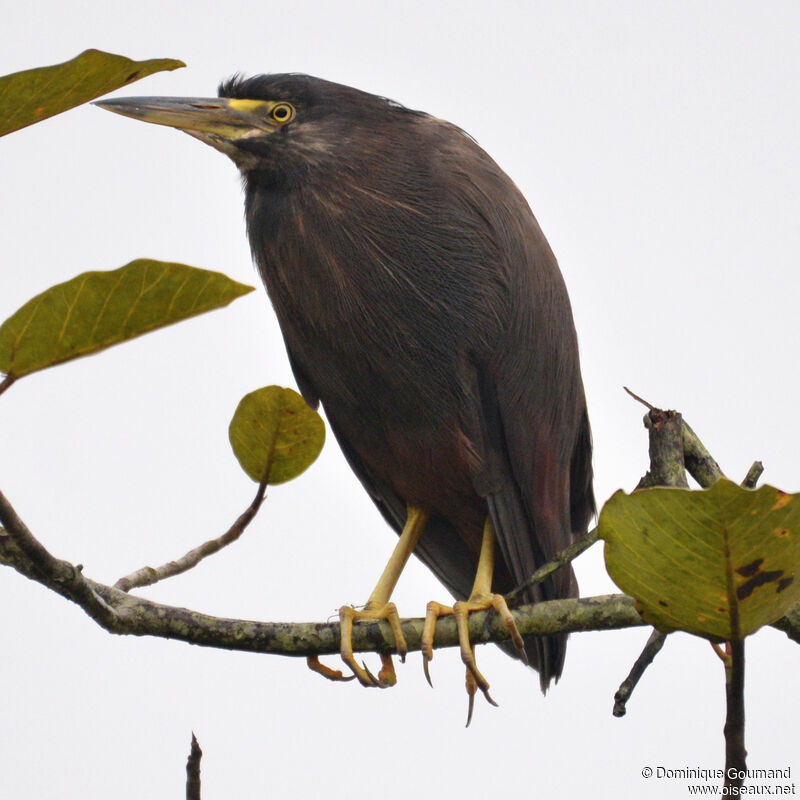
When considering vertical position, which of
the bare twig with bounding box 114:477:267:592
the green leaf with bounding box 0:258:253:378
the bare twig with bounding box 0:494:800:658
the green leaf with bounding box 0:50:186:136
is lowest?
the bare twig with bounding box 0:494:800:658

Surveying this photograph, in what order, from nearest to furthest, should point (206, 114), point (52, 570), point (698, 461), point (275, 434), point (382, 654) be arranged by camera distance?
1. point (52, 570)
2. point (275, 434)
3. point (698, 461)
4. point (382, 654)
5. point (206, 114)

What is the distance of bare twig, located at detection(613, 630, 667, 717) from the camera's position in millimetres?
2127

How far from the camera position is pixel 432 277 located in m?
3.26

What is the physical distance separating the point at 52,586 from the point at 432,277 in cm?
172

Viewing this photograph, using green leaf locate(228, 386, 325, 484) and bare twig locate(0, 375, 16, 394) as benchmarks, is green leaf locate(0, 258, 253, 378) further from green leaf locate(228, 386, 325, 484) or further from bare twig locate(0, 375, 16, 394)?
green leaf locate(228, 386, 325, 484)

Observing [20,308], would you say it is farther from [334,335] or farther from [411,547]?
[411,547]

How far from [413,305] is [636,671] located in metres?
1.37

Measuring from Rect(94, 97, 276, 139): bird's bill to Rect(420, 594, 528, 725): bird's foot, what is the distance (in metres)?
1.54

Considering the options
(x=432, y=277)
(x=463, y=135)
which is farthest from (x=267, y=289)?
(x=463, y=135)

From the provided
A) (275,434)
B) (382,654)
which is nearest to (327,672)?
(382,654)

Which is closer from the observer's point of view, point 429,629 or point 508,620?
point 508,620

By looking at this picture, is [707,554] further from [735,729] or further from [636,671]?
[636,671]

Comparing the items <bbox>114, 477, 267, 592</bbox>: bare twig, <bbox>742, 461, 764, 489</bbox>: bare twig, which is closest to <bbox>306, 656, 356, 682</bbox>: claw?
<bbox>114, 477, 267, 592</bbox>: bare twig

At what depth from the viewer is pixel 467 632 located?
9.32 feet
